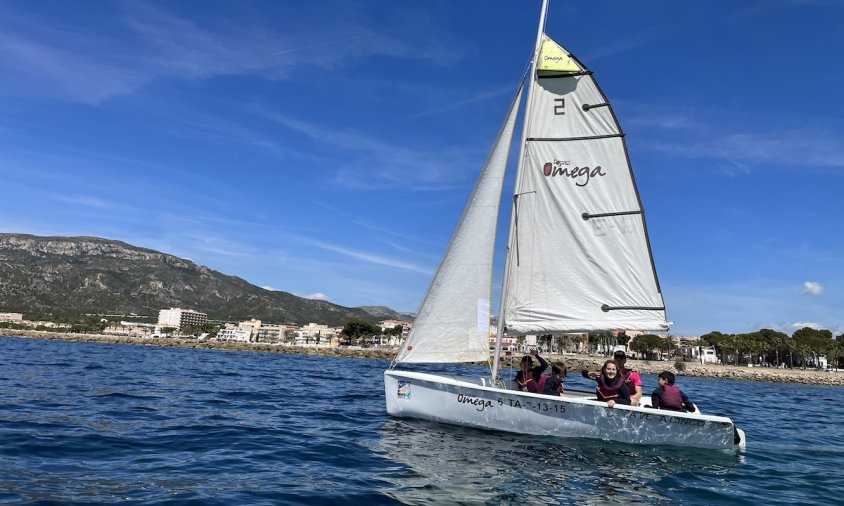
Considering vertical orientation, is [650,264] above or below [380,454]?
above

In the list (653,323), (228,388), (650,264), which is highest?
(650,264)

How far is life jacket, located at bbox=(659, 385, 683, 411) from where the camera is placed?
13.9m

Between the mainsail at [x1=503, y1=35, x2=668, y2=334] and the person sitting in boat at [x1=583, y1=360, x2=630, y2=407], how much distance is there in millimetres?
1540

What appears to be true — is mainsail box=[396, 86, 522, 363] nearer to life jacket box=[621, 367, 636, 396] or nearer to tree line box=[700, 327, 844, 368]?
life jacket box=[621, 367, 636, 396]

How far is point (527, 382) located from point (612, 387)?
7.14 ft

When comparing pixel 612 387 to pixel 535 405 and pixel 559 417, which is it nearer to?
pixel 559 417

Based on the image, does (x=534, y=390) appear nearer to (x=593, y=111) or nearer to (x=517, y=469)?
(x=517, y=469)

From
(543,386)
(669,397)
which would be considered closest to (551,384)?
(543,386)

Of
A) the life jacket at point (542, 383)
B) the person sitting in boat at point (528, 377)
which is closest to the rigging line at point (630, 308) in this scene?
the life jacket at point (542, 383)

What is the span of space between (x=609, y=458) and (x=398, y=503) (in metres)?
6.07

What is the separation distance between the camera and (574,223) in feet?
51.9

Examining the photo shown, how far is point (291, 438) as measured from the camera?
42.4 feet

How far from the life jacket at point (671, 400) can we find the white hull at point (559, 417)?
0.70 metres

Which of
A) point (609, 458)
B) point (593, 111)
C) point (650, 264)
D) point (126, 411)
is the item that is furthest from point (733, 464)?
point (126, 411)
